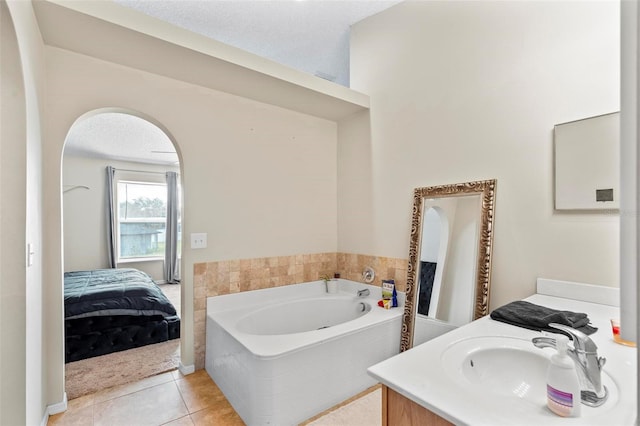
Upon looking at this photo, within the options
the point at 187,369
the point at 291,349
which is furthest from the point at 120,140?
the point at 291,349

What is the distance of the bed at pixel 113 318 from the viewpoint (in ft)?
9.48

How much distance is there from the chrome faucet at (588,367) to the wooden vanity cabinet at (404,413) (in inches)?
16.0

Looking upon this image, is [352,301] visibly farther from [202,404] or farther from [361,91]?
[361,91]

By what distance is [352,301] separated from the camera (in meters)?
3.04

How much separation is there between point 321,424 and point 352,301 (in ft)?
4.02

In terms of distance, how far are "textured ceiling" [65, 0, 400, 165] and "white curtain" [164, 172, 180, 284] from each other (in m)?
2.42

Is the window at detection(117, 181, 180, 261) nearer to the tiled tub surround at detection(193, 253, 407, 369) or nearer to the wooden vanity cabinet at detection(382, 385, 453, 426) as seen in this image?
the tiled tub surround at detection(193, 253, 407, 369)

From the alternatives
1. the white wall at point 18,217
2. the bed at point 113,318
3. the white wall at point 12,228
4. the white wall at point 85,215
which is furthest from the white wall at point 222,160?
the white wall at point 85,215

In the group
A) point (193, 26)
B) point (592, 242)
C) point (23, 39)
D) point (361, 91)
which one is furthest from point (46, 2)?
point (592, 242)

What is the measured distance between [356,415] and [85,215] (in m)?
5.90

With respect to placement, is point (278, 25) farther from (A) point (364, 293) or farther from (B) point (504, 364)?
(B) point (504, 364)

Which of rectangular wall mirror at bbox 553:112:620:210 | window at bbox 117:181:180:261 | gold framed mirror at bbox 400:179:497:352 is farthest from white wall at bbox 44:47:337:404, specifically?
window at bbox 117:181:180:261

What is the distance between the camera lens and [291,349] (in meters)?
1.89

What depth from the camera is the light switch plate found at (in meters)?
2.53
